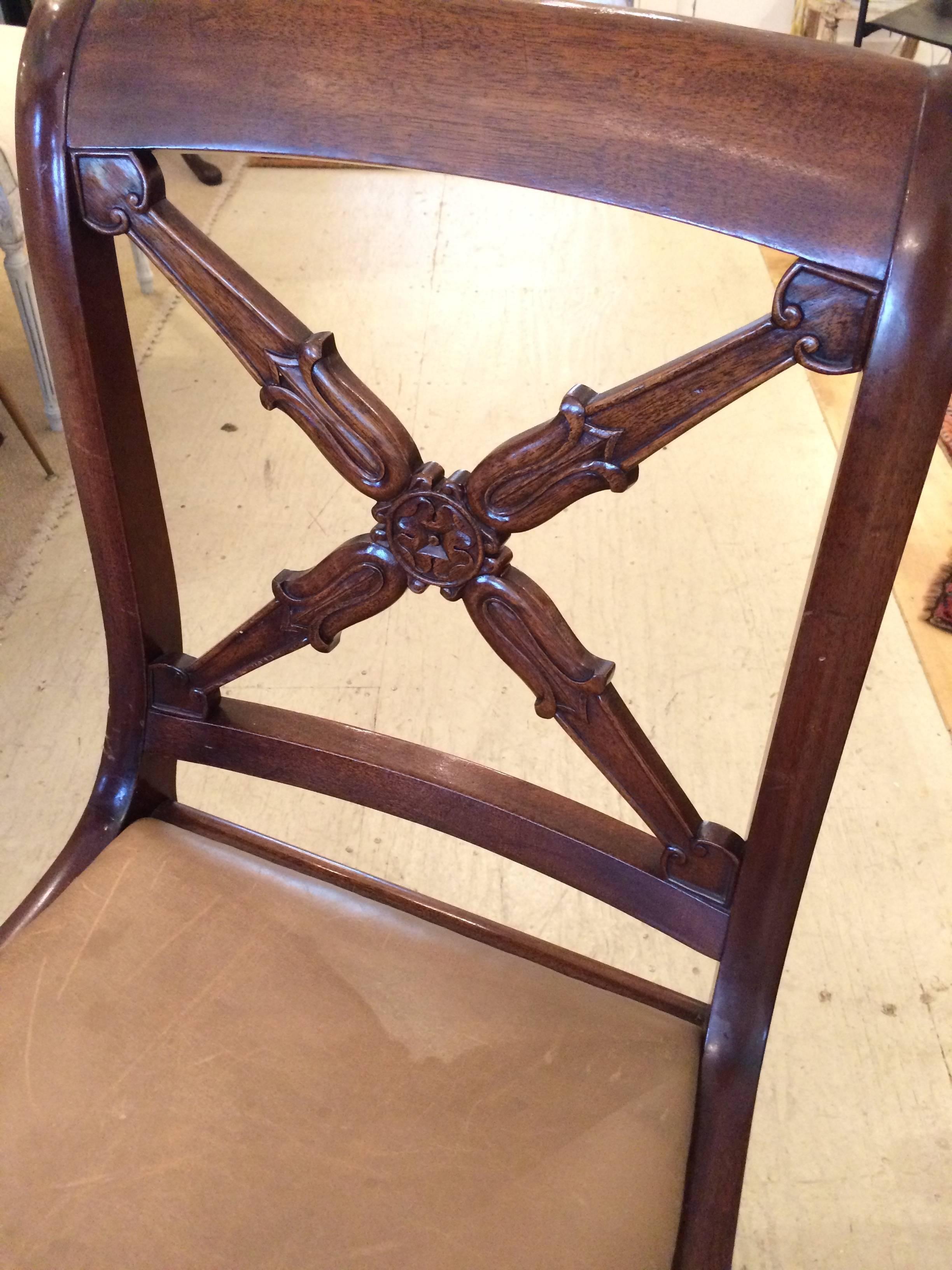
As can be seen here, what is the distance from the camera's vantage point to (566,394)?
53cm

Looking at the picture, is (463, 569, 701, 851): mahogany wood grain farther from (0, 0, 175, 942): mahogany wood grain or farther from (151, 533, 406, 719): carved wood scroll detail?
(0, 0, 175, 942): mahogany wood grain

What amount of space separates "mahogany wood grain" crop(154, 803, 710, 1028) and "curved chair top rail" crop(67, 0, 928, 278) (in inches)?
15.6

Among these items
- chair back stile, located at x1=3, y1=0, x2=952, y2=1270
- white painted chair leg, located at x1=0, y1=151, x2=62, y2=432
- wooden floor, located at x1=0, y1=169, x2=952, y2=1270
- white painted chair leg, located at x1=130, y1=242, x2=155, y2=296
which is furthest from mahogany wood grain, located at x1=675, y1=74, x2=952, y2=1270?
white painted chair leg, located at x1=130, y1=242, x2=155, y2=296

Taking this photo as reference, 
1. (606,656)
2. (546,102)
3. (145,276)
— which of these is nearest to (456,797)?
(546,102)

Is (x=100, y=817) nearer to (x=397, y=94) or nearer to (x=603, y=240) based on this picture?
(x=397, y=94)

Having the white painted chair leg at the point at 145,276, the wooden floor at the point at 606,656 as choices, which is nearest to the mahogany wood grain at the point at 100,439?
the wooden floor at the point at 606,656

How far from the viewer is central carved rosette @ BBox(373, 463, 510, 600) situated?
514mm

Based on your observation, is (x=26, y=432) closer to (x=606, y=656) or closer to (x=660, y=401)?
(x=606, y=656)

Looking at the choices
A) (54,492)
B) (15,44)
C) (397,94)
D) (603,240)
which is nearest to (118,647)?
(397,94)

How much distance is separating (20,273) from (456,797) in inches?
54.7

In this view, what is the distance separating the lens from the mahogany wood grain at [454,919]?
64 centimetres

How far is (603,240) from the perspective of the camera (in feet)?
8.10

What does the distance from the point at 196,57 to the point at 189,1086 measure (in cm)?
47

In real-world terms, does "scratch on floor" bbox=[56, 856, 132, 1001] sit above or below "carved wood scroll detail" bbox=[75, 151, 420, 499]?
below
